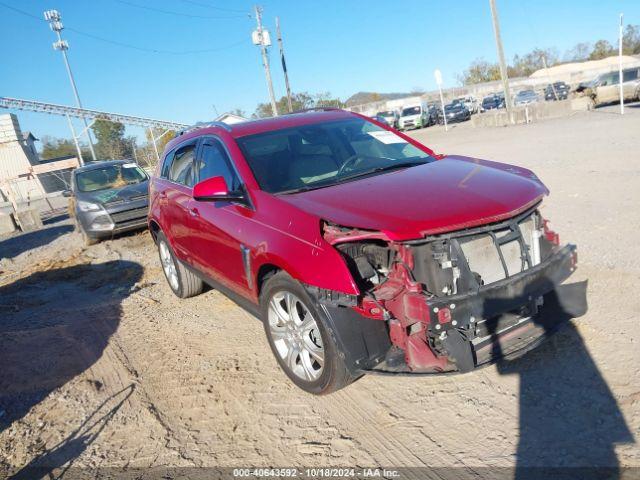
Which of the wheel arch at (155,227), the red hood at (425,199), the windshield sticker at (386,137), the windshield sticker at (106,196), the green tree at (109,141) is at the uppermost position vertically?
the green tree at (109,141)

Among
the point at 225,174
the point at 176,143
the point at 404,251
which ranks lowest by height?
the point at 404,251

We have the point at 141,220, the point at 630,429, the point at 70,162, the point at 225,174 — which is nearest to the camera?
the point at 630,429

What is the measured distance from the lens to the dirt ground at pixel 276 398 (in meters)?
2.78

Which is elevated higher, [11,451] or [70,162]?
[70,162]

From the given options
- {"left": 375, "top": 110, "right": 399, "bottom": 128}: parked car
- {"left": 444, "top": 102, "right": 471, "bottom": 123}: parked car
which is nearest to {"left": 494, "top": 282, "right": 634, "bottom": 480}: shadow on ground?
{"left": 375, "top": 110, "right": 399, "bottom": 128}: parked car

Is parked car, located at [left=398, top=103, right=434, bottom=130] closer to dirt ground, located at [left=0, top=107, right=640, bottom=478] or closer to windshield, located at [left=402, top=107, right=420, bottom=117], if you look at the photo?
windshield, located at [left=402, top=107, right=420, bottom=117]

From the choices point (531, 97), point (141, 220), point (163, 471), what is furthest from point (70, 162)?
point (531, 97)

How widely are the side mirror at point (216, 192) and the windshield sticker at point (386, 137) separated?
148 centimetres

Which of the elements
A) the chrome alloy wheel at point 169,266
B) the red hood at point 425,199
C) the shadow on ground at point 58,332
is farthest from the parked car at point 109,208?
the red hood at point 425,199

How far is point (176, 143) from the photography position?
570 cm

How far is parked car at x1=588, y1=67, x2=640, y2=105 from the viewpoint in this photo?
24.9 metres

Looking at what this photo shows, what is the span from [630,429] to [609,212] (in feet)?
15.0

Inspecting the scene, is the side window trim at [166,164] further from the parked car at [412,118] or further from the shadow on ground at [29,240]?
the parked car at [412,118]

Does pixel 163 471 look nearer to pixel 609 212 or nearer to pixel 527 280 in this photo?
pixel 527 280
